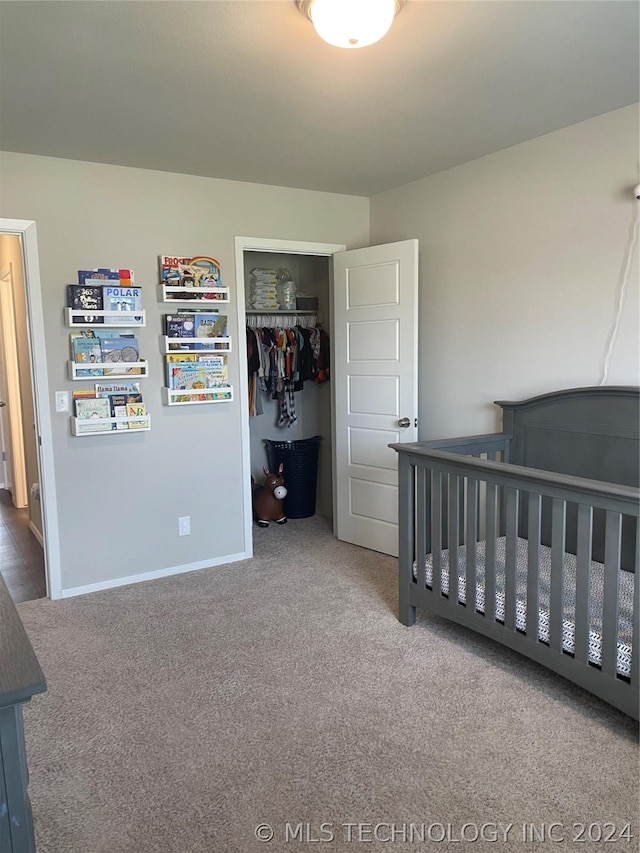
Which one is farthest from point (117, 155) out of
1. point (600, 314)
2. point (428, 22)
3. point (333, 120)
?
point (600, 314)

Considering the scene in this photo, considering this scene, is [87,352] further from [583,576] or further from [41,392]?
[583,576]

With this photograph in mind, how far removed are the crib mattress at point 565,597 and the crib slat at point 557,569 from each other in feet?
0.09

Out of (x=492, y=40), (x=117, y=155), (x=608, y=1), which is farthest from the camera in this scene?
(x=117, y=155)

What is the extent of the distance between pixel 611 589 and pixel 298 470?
315 centimetres

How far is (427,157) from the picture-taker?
339 cm

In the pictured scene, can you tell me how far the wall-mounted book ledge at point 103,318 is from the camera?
10.7 ft

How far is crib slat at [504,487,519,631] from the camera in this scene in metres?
2.44

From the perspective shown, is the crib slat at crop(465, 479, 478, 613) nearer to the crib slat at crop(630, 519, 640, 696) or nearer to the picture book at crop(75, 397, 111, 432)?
the crib slat at crop(630, 519, 640, 696)

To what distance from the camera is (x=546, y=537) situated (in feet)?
10.3

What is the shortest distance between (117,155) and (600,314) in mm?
2631

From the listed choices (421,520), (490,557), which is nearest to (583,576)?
(490,557)

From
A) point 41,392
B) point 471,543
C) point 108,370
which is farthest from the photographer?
point 108,370

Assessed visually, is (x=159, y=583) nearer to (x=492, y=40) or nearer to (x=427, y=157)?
(x=427, y=157)

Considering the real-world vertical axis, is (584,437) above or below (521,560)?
above
